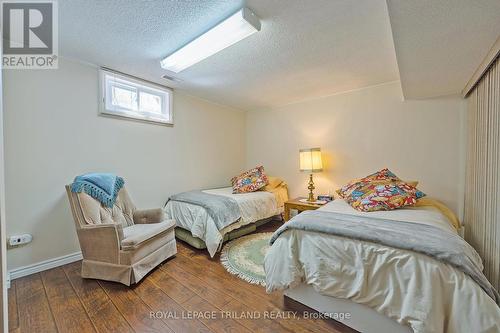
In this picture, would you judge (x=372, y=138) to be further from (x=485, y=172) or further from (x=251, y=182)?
(x=251, y=182)

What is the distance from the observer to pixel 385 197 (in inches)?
78.3

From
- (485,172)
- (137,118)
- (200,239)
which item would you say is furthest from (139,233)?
(485,172)

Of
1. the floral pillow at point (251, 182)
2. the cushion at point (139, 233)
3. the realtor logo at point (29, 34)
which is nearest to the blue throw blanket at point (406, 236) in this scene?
the cushion at point (139, 233)

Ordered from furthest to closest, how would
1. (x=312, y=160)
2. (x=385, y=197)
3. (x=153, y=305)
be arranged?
(x=312, y=160) < (x=385, y=197) < (x=153, y=305)

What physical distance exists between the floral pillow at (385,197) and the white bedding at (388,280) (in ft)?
1.03

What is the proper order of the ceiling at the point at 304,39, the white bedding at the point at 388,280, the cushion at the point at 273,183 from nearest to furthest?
the white bedding at the point at 388,280
the ceiling at the point at 304,39
the cushion at the point at 273,183

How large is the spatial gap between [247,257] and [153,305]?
3.35 feet

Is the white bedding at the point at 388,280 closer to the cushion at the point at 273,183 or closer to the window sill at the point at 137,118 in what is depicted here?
the cushion at the point at 273,183

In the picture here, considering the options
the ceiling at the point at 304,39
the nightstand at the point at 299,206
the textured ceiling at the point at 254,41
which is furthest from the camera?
the nightstand at the point at 299,206

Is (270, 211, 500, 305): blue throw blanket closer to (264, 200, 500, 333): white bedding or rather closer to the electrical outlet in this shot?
(264, 200, 500, 333): white bedding

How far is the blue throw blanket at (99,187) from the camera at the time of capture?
6.22 feet

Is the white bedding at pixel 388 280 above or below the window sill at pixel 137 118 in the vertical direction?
below

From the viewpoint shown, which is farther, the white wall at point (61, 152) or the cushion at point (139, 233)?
the white wall at point (61, 152)

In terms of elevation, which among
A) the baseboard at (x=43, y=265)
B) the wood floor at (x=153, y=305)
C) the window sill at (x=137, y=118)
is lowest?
the wood floor at (x=153, y=305)
